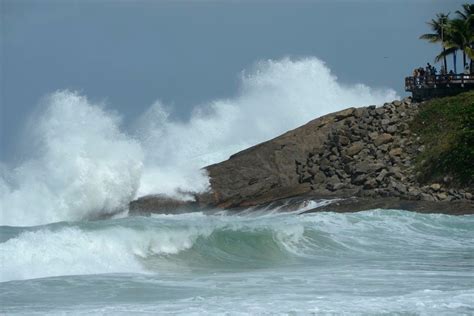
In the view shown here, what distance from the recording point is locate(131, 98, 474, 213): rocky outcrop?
98.1 feet

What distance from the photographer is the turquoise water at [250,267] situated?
1272cm

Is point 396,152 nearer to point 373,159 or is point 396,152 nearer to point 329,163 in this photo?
point 373,159

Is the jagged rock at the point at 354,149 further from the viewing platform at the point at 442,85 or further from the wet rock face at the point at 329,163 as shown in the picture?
the viewing platform at the point at 442,85

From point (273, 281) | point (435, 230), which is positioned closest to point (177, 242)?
point (273, 281)

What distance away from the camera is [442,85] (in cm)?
3594

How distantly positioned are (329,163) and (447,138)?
4274mm

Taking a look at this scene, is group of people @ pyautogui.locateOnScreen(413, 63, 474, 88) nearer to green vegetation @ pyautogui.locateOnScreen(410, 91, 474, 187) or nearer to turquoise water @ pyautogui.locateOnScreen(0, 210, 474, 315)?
Answer: green vegetation @ pyautogui.locateOnScreen(410, 91, 474, 187)

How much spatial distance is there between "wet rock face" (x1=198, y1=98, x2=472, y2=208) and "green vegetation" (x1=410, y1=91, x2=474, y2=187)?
45 cm

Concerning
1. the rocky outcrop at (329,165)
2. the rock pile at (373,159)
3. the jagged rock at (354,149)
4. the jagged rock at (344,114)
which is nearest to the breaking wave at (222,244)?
the rock pile at (373,159)

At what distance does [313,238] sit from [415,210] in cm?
572

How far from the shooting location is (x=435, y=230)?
22906 millimetres

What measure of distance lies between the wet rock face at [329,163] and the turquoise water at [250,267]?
4.80m

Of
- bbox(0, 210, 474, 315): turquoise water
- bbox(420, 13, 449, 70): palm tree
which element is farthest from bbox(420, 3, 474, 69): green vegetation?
bbox(0, 210, 474, 315): turquoise water

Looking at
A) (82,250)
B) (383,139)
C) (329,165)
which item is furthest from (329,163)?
(82,250)
